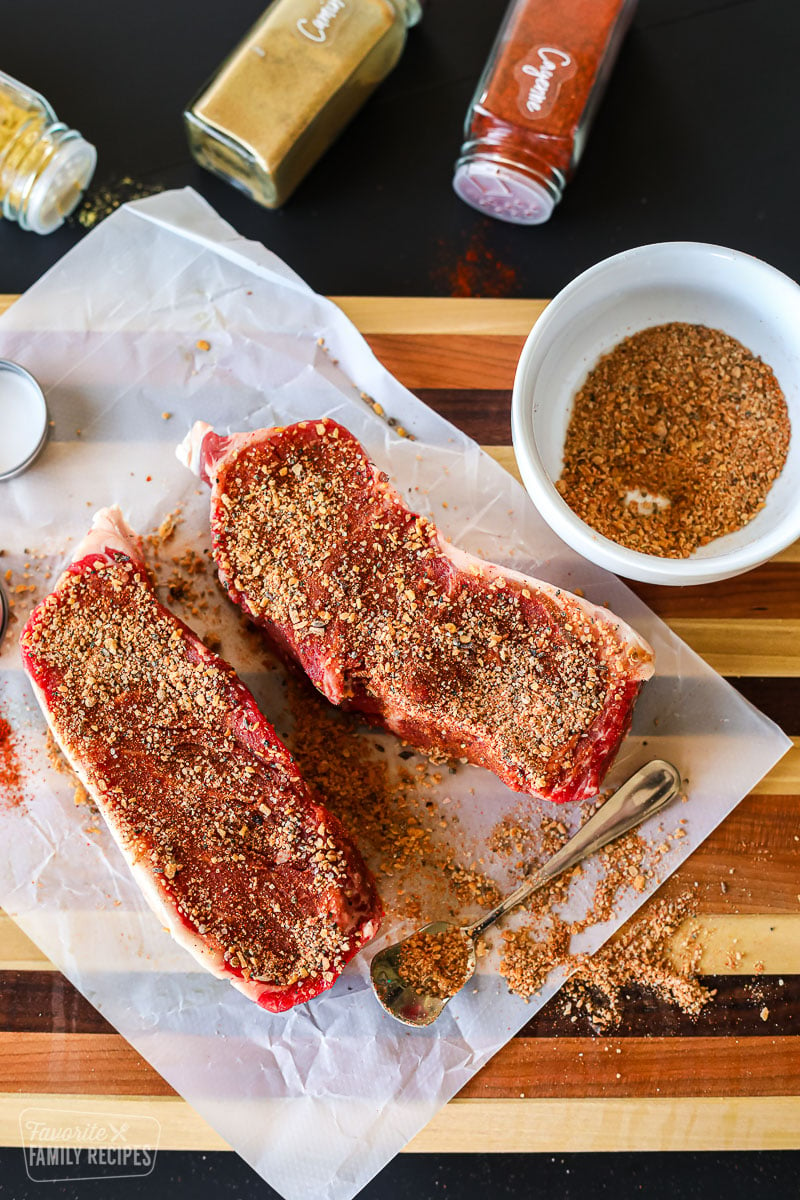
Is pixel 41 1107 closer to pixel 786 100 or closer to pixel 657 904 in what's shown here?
pixel 657 904

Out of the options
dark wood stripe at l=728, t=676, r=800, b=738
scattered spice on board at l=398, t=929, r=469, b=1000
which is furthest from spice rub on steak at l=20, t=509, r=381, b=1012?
dark wood stripe at l=728, t=676, r=800, b=738

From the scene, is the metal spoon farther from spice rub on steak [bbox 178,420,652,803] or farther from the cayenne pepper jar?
the cayenne pepper jar

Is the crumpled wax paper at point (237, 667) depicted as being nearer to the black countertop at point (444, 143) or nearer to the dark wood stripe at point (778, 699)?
the dark wood stripe at point (778, 699)

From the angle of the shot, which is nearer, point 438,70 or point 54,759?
point 54,759

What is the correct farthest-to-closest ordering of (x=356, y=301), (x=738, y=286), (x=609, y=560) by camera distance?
(x=356, y=301) < (x=738, y=286) < (x=609, y=560)

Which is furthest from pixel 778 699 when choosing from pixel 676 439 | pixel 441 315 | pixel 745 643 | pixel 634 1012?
pixel 441 315

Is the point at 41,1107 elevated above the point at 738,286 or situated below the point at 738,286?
below

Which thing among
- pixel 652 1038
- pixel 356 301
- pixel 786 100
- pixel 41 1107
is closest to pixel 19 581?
pixel 356 301
